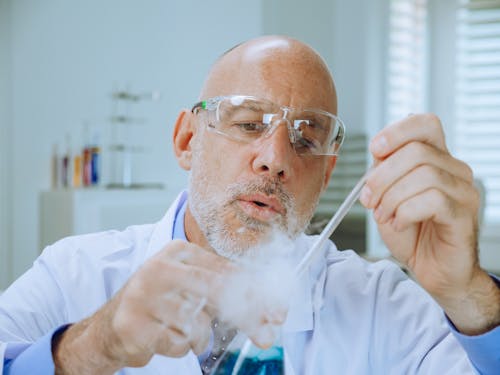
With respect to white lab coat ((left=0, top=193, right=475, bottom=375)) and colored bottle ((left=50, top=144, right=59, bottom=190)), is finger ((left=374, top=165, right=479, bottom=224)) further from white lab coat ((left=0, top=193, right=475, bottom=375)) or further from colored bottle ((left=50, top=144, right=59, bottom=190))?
colored bottle ((left=50, top=144, right=59, bottom=190))

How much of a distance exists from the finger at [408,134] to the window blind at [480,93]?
3.63 m

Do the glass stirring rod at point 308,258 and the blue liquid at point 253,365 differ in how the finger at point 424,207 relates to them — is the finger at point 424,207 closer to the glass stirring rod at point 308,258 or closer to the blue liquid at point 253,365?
the glass stirring rod at point 308,258

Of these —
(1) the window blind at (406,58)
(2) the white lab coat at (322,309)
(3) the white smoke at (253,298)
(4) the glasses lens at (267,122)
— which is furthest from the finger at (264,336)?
(1) the window blind at (406,58)

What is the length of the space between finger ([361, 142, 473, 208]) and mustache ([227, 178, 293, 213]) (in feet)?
1.00

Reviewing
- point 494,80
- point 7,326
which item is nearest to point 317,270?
point 7,326

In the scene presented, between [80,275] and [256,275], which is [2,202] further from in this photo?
[256,275]

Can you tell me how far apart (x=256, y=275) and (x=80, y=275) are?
0.65 meters

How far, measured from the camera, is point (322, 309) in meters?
1.26

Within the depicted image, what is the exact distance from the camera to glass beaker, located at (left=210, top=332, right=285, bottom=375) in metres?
0.74

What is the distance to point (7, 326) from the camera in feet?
3.67

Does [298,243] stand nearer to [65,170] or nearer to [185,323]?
[185,323]

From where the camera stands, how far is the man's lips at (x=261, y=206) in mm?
1140

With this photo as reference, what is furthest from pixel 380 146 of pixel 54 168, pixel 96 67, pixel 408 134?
pixel 96 67

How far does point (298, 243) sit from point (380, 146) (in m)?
0.46
